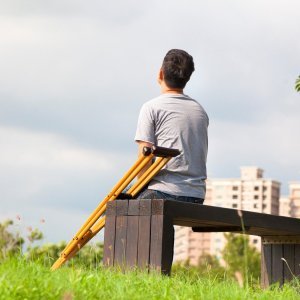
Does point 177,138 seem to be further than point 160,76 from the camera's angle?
No

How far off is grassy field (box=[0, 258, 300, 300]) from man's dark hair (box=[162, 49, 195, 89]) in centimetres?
153

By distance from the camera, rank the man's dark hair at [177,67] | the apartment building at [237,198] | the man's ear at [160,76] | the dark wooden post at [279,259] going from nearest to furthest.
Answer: the man's dark hair at [177,67]
the man's ear at [160,76]
the dark wooden post at [279,259]
the apartment building at [237,198]

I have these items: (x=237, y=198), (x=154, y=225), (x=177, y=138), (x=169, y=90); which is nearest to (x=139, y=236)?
(x=154, y=225)

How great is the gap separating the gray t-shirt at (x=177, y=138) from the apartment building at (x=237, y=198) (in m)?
127

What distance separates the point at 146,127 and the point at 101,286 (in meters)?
1.72

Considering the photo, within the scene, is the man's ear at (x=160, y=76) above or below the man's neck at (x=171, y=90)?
above

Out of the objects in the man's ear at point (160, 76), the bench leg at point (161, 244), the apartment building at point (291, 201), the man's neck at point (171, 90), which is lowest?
the bench leg at point (161, 244)

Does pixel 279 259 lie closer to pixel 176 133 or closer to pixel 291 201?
pixel 176 133

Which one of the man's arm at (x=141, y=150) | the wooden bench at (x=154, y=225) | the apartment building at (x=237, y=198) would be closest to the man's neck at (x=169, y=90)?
the man's arm at (x=141, y=150)

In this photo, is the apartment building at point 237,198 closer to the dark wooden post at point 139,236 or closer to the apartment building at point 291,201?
the apartment building at point 291,201

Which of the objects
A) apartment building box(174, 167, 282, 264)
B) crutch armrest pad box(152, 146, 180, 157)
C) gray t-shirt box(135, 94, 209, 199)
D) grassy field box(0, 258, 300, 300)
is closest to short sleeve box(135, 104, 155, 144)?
gray t-shirt box(135, 94, 209, 199)

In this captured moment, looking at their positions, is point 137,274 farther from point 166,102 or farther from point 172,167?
point 166,102

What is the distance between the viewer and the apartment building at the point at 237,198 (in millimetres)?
135750

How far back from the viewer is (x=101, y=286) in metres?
5.19
